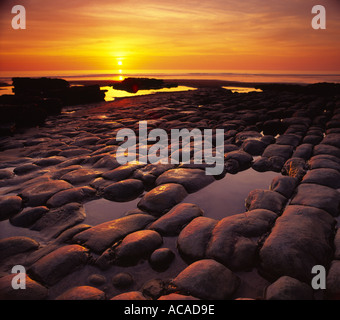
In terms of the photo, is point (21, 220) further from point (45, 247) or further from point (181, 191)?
point (181, 191)

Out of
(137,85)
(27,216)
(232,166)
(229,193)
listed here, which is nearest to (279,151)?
(232,166)

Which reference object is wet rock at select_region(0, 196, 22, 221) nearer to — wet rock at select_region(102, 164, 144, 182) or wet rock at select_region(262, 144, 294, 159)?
wet rock at select_region(102, 164, 144, 182)

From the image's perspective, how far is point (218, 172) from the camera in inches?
144

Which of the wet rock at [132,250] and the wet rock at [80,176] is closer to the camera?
the wet rock at [132,250]

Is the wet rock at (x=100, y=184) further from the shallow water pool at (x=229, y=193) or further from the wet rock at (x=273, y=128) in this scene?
the wet rock at (x=273, y=128)

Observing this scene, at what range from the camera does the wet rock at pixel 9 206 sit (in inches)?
108

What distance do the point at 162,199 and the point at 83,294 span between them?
135 cm

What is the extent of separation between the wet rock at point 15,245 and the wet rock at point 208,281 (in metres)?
1.32

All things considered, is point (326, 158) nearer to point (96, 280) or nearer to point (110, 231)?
point (110, 231)

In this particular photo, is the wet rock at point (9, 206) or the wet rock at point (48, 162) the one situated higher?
the wet rock at point (48, 162)

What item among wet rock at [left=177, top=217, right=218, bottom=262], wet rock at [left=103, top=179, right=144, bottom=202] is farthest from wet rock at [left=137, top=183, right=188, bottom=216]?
wet rock at [left=177, top=217, right=218, bottom=262]

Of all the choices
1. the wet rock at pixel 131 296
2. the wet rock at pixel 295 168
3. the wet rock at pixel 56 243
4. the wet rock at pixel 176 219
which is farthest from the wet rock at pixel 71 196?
the wet rock at pixel 295 168

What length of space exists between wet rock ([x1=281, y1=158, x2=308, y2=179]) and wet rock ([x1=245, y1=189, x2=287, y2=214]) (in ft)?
2.48
